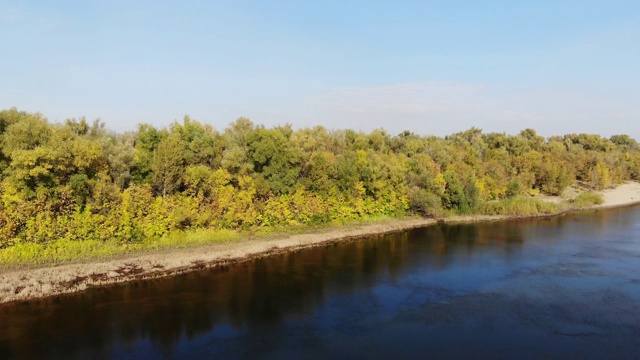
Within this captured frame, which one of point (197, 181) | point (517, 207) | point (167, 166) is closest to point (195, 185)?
point (197, 181)

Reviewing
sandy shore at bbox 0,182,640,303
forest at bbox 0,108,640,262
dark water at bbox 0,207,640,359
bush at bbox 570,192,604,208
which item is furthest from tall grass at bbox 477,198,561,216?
dark water at bbox 0,207,640,359

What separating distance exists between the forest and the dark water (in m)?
6.82

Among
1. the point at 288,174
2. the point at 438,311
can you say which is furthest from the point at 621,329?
the point at 288,174

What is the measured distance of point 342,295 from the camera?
1112 inches

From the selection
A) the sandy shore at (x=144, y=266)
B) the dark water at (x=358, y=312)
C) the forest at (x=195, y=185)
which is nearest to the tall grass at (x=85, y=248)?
the forest at (x=195, y=185)

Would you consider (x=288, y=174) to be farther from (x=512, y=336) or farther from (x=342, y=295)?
(x=512, y=336)

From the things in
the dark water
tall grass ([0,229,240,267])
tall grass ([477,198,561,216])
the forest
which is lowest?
the dark water

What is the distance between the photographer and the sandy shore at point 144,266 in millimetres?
26250

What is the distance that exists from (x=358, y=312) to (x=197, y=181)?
21.2 m

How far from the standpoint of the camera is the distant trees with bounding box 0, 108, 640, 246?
31359mm

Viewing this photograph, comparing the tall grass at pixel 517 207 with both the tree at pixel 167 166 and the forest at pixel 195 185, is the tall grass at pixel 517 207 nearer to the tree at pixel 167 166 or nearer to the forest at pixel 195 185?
the forest at pixel 195 185

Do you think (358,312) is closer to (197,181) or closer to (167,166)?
(197,181)

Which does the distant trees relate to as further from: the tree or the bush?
the bush

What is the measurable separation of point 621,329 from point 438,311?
368 inches
